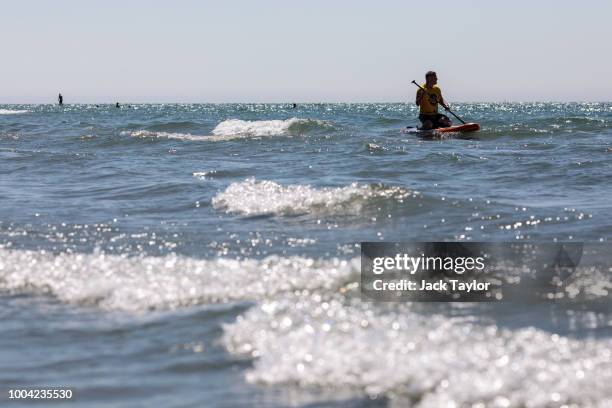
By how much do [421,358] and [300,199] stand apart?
229 inches

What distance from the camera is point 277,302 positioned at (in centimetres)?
547

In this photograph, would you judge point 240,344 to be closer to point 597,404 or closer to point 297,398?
point 297,398

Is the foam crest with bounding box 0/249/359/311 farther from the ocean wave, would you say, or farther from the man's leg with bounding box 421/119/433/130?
the ocean wave

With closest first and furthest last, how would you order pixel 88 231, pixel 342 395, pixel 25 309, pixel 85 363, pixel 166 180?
pixel 342 395 < pixel 85 363 < pixel 25 309 < pixel 88 231 < pixel 166 180

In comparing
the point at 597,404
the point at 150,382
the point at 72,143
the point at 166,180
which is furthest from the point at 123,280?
the point at 72,143

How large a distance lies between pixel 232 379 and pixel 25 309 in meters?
2.05

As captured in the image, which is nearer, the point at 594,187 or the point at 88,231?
the point at 88,231

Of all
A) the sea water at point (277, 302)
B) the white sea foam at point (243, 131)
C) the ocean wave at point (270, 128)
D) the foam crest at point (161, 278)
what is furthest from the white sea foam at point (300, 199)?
the ocean wave at point (270, 128)

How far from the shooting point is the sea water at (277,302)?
4.14 metres

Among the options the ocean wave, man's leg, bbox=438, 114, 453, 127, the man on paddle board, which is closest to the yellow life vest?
the man on paddle board

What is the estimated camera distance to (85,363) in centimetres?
457

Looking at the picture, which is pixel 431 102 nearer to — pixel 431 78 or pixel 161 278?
pixel 431 78

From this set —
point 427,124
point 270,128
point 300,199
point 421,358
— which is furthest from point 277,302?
point 270,128

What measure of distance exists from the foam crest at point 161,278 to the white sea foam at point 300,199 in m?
2.79
